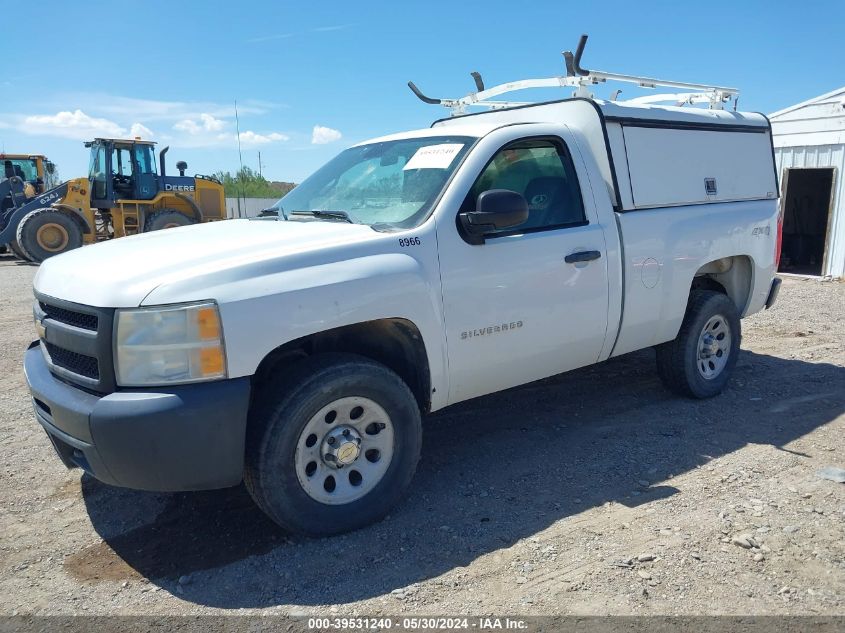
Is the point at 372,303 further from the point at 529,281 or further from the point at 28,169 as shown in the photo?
the point at 28,169

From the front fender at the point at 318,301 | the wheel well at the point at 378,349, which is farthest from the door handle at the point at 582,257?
the wheel well at the point at 378,349

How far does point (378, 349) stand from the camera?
12.4ft

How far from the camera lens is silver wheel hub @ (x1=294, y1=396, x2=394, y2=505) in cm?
335

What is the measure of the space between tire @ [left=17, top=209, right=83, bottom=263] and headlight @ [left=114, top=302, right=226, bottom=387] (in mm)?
15511

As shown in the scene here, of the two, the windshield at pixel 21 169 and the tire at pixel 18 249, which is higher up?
the windshield at pixel 21 169

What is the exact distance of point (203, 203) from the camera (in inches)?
781

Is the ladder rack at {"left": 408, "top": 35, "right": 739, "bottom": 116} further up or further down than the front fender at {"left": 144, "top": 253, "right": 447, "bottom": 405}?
further up

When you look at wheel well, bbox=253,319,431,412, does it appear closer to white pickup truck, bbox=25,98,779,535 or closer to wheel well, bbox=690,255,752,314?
white pickup truck, bbox=25,98,779,535

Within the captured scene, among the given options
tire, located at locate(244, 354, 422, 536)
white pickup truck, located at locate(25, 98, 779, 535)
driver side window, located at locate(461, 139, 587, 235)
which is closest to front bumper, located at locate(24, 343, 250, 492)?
white pickup truck, located at locate(25, 98, 779, 535)

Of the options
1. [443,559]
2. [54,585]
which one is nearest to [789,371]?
[443,559]

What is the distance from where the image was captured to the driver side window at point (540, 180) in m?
4.13

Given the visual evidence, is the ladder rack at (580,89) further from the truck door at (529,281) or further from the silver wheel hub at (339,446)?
the silver wheel hub at (339,446)

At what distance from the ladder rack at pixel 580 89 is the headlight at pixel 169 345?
10.4 feet

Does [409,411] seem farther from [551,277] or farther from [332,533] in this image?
[551,277]
